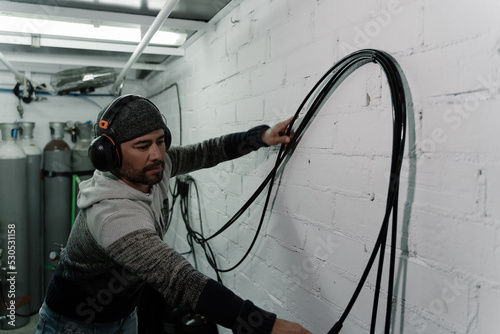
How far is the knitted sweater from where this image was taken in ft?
3.10

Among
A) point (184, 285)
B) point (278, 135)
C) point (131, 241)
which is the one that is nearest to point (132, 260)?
point (131, 241)

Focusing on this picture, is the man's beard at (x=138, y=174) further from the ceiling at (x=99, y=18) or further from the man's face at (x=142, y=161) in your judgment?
the ceiling at (x=99, y=18)

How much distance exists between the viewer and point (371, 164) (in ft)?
3.42

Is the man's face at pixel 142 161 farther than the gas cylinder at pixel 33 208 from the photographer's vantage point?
No

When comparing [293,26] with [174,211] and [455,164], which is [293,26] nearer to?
[455,164]

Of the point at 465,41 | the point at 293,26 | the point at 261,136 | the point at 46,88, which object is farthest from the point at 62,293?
the point at 46,88

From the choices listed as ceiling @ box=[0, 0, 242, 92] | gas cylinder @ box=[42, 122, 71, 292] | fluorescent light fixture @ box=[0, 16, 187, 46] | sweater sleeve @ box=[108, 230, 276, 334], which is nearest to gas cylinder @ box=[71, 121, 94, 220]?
gas cylinder @ box=[42, 122, 71, 292]

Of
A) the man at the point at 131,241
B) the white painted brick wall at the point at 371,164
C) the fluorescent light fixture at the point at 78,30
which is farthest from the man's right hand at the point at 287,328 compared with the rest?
the fluorescent light fixture at the point at 78,30

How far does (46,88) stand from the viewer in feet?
11.9

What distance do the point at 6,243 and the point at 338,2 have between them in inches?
130

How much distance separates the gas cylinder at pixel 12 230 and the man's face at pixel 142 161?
7.72 feet

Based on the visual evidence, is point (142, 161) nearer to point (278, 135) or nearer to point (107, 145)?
point (107, 145)

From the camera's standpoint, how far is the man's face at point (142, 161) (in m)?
1.35

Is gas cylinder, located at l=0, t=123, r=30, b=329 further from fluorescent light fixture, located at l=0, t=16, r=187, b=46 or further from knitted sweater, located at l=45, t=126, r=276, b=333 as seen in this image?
knitted sweater, located at l=45, t=126, r=276, b=333
